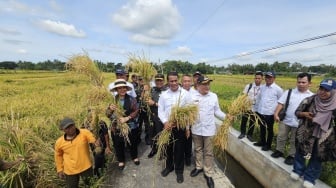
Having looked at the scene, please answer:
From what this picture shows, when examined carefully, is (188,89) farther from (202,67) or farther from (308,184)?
(202,67)

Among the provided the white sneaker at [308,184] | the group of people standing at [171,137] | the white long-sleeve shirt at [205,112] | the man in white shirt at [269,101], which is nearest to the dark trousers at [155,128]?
the group of people standing at [171,137]

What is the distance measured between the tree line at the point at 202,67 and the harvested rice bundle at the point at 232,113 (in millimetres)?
1220

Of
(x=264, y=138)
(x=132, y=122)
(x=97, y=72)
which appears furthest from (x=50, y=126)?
→ (x=264, y=138)

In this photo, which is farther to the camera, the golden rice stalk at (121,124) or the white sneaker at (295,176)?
the golden rice stalk at (121,124)

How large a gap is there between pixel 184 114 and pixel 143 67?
1.66 meters

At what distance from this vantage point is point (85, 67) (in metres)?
4.55

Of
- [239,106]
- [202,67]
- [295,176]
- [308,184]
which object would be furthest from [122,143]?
[202,67]

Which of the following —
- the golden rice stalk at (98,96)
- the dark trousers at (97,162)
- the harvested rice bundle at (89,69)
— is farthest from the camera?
the harvested rice bundle at (89,69)

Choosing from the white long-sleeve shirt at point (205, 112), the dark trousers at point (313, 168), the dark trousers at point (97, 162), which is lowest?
the dark trousers at point (97, 162)

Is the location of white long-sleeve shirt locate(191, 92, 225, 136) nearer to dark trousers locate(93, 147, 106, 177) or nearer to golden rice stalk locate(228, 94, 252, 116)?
golden rice stalk locate(228, 94, 252, 116)

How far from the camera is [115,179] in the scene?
3764mm

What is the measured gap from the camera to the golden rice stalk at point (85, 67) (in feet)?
14.8

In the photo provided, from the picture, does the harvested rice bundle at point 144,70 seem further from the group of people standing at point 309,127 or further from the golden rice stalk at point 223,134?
the group of people standing at point 309,127

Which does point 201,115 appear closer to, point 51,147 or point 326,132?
point 326,132
